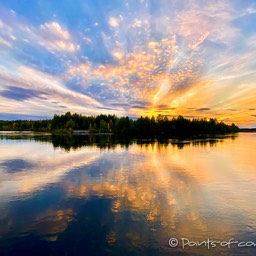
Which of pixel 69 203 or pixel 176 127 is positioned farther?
pixel 176 127

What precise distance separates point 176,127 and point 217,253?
6509 inches

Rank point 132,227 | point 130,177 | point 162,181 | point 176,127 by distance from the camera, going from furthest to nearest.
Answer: point 176,127 → point 130,177 → point 162,181 → point 132,227

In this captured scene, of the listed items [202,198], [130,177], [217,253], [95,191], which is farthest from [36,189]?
[217,253]

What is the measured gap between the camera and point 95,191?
1733cm

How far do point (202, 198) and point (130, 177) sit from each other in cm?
739

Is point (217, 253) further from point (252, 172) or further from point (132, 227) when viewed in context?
point (252, 172)

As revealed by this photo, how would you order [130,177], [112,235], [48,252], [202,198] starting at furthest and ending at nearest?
[130,177], [202,198], [112,235], [48,252]

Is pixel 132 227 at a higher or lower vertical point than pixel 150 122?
lower

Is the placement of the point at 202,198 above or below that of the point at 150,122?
below

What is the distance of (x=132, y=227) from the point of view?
37.0 feet

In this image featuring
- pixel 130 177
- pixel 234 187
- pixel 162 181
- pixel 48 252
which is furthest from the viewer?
pixel 130 177

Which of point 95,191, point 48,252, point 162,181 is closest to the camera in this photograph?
point 48,252

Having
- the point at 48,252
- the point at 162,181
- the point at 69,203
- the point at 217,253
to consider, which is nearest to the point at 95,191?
the point at 69,203

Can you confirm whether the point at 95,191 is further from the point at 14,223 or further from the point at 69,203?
the point at 14,223
